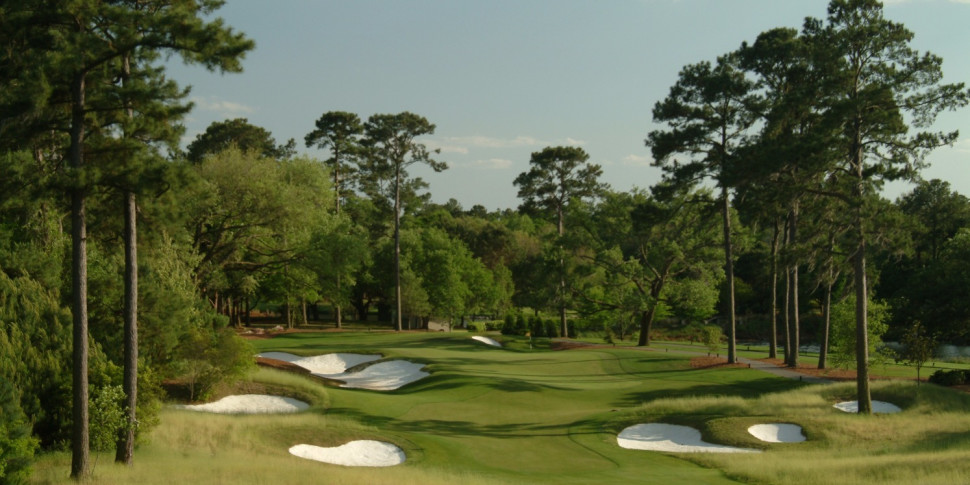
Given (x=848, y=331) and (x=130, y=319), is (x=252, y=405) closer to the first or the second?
(x=130, y=319)

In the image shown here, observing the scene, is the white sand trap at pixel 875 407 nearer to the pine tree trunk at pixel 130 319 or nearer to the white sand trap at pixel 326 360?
the pine tree trunk at pixel 130 319

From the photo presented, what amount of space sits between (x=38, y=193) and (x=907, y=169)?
25.7m

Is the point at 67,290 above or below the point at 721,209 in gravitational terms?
below

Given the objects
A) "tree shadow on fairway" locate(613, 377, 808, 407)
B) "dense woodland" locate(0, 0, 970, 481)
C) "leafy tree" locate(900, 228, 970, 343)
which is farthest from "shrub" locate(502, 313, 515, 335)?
"leafy tree" locate(900, 228, 970, 343)

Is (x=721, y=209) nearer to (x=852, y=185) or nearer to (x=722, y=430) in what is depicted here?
(x=852, y=185)

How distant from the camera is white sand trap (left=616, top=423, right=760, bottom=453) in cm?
2145

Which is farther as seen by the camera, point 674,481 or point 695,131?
point 695,131

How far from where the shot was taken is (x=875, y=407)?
25.6 metres

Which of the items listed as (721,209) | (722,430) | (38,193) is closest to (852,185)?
(722,430)

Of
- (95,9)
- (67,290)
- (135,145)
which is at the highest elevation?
(95,9)

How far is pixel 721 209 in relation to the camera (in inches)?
1505

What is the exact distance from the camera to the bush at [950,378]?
2853 cm

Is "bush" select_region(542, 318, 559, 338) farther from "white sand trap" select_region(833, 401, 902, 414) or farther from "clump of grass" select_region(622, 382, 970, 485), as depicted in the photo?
"white sand trap" select_region(833, 401, 902, 414)

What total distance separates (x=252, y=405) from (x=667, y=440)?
14919 mm
